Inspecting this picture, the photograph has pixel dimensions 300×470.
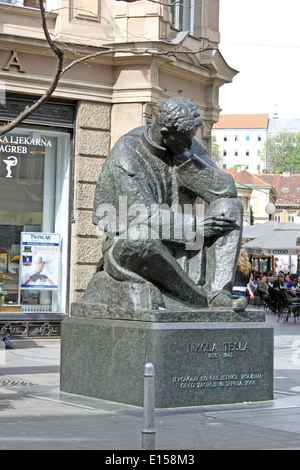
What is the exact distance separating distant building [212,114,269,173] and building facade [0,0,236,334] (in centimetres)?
15674

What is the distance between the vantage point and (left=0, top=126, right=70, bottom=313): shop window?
17.2 metres

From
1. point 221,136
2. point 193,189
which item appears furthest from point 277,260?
point 221,136

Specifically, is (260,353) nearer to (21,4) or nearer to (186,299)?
(186,299)

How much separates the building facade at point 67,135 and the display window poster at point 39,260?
2 cm

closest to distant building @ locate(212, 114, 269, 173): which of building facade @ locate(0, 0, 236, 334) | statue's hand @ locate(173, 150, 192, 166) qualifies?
building facade @ locate(0, 0, 236, 334)

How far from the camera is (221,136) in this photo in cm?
18050

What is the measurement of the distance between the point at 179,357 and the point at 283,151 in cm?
13111

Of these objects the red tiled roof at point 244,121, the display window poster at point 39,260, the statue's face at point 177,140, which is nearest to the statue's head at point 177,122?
the statue's face at point 177,140

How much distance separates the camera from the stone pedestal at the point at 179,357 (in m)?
7.98

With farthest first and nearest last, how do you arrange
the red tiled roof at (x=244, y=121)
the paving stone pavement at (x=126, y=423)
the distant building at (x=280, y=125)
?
1. the red tiled roof at (x=244, y=121)
2. the distant building at (x=280, y=125)
3. the paving stone pavement at (x=126, y=423)

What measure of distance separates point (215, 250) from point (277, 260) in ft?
195

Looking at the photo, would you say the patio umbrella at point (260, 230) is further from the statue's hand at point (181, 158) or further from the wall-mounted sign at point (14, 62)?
the statue's hand at point (181, 158)

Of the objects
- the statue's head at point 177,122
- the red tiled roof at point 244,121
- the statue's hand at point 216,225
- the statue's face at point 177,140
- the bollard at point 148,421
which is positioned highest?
the red tiled roof at point 244,121

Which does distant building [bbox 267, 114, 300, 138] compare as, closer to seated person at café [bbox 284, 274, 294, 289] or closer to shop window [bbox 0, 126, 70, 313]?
seated person at café [bbox 284, 274, 294, 289]
